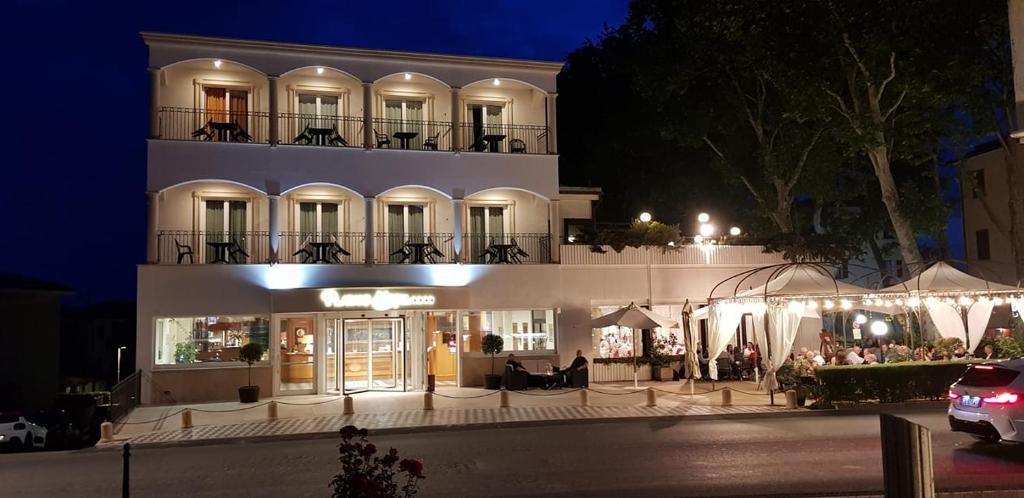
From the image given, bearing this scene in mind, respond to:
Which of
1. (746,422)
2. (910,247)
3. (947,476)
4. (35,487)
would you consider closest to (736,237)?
(910,247)

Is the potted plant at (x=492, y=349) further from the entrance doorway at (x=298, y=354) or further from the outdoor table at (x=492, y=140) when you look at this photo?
the outdoor table at (x=492, y=140)

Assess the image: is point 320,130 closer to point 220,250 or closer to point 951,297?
point 220,250

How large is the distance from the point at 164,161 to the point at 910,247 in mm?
23675

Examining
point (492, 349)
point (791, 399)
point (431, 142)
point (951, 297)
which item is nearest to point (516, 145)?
point (431, 142)

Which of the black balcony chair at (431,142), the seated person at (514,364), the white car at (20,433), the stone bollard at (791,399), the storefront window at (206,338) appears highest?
the black balcony chair at (431,142)

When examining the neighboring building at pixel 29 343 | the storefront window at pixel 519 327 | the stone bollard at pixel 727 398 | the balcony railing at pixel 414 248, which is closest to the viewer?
the stone bollard at pixel 727 398

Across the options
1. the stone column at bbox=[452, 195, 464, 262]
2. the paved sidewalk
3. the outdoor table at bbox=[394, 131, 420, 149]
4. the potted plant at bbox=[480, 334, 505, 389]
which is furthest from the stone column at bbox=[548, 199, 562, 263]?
the outdoor table at bbox=[394, 131, 420, 149]

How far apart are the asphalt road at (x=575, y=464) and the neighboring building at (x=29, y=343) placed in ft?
90.0

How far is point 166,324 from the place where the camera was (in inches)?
881

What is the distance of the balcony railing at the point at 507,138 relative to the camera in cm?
2630

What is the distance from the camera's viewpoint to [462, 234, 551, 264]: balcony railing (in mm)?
25562

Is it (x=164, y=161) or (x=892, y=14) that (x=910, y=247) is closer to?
(x=892, y=14)

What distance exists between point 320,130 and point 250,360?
739cm

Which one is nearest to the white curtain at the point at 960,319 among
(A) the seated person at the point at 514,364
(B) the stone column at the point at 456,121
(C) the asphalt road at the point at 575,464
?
(C) the asphalt road at the point at 575,464
